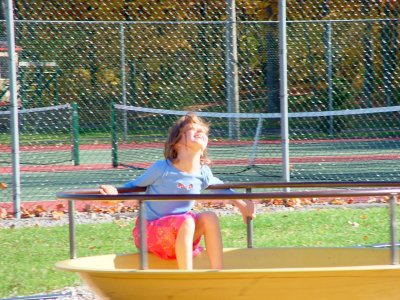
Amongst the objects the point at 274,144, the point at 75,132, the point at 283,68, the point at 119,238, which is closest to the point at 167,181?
the point at 119,238

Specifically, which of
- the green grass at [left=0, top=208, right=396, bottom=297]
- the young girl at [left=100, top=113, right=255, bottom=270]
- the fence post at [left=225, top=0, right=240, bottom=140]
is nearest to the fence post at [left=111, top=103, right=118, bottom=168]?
the fence post at [left=225, top=0, right=240, bottom=140]

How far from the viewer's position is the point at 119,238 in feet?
27.3

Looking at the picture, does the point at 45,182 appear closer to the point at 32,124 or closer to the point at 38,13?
the point at 32,124

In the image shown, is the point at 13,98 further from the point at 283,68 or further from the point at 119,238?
the point at 283,68

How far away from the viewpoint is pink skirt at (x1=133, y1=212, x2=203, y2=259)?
5.02 m

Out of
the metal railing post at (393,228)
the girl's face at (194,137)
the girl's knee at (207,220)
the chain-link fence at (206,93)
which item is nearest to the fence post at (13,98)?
the chain-link fence at (206,93)

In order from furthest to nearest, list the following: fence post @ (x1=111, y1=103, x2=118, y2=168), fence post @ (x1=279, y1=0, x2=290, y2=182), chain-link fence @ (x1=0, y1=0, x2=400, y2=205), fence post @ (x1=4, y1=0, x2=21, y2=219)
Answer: fence post @ (x1=111, y1=103, x2=118, y2=168)
chain-link fence @ (x1=0, y1=0, x2=400, y2=205)
fence post @ (x1=279, y1=0, x2=290, y2=182)
fence post @ (x1=4, y1=0, x2=21, y2=219)

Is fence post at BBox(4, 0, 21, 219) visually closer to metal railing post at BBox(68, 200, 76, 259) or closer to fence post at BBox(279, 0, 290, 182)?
fence post at BBox(279, 0, 290, 182)

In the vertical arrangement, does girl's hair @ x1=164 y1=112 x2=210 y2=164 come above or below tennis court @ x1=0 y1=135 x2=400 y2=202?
above

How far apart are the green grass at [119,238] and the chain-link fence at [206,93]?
254cm

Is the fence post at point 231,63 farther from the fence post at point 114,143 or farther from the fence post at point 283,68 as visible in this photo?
the fence post at point 114,143

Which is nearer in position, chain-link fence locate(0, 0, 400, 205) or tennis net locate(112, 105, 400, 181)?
chain-link fence locate(0, 0, 400, 205)

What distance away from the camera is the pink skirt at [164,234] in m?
5.02

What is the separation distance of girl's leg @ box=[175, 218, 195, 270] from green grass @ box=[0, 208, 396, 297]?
1.67m
